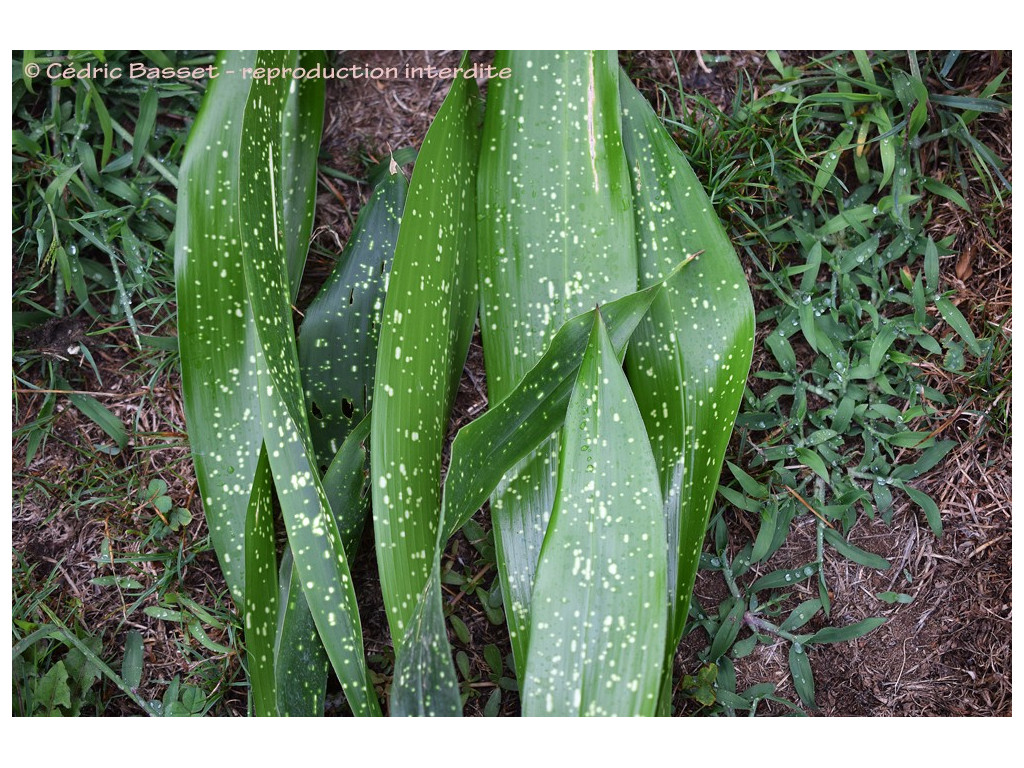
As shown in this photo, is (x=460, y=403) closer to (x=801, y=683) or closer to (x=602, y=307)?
(x=602, y=307)

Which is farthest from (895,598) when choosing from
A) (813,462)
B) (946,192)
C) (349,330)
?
(349,330)

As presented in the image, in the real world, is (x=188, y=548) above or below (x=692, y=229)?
below

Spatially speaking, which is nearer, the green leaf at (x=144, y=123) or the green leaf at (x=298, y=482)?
the green leaf at (x=298, y=482)

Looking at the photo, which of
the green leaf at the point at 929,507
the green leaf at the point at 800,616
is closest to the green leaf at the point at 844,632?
the green leaf at the point at 800,616

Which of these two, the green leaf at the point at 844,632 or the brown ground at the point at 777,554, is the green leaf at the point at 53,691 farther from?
the green leaf at the point at 844,632

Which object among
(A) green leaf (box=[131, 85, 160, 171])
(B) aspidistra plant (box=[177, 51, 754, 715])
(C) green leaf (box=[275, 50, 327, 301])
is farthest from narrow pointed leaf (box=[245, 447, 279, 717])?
(A) green leaf (box=[131, 85, 160, 171])
